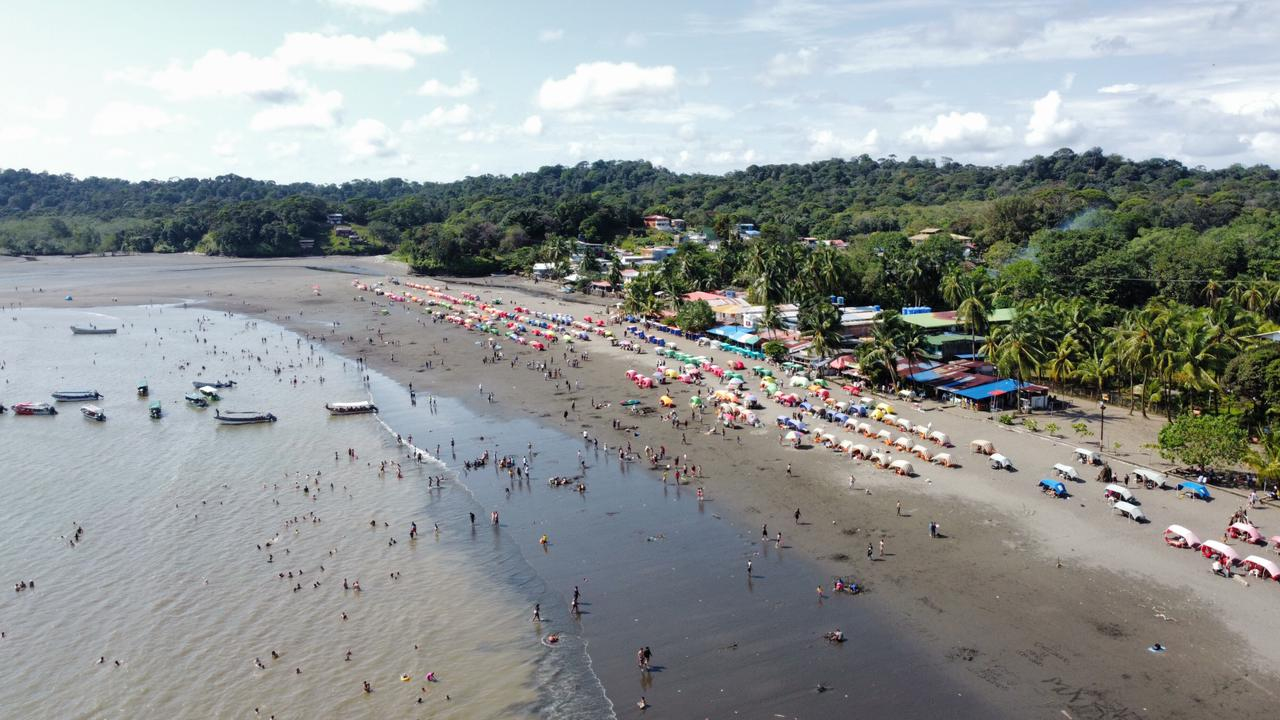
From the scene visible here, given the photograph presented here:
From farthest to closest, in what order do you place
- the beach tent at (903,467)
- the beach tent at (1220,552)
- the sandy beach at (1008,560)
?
the beach tent at (903,467), the beach tent at (1220,552), the sandy beach at (1008,560)

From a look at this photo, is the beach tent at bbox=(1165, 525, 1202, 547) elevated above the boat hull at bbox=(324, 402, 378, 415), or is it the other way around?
the boat hull at bbox=(324, 402, 378, 415)

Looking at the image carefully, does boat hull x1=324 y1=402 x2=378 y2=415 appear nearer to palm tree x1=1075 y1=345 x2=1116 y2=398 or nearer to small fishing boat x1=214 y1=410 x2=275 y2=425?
small fishing boat x1=214 y1=410 x2=275 y2=425

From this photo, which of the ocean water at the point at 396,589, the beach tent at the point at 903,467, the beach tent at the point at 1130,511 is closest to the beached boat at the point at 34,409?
the ocean water at the point at 396,589

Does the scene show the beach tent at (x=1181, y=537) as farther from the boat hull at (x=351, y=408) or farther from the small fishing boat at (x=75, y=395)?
the small fishing boat at (x=75, y=395)

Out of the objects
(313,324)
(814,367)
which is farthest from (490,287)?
(814,367)

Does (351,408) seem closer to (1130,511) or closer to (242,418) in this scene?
(242,418)

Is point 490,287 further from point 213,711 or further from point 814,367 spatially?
point 213,711

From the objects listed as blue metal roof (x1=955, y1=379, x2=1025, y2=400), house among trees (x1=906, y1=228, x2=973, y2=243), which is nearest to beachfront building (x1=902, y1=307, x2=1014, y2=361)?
blue metal roof (x1=955, y1=379, x2=1025, y2=400)
